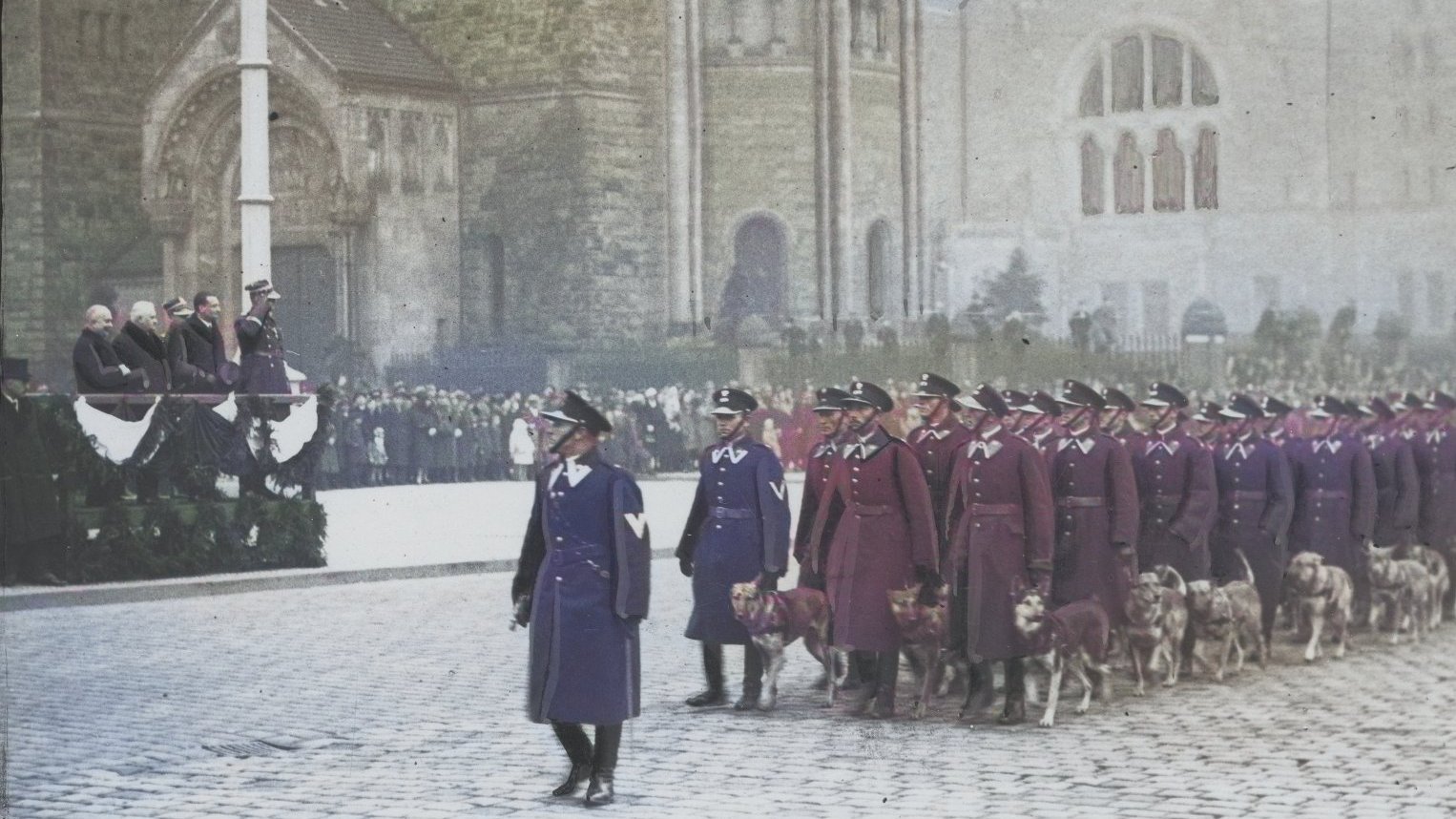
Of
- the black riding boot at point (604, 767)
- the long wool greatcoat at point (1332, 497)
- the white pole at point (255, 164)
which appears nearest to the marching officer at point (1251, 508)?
the long wool greatcoat at point (1332, 497)

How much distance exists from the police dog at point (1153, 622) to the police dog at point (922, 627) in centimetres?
105

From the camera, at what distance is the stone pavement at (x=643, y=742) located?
8289mm

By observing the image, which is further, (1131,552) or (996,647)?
(1131,552)

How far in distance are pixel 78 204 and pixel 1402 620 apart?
11.1 meters

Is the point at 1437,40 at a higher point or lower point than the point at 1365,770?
higher

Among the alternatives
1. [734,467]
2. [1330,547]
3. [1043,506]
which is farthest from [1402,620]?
[734,467]

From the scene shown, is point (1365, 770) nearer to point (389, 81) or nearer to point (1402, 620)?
point (1402, 620)

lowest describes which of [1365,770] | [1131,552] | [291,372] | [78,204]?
[1365,770]

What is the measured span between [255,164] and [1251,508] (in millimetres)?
A: 7355

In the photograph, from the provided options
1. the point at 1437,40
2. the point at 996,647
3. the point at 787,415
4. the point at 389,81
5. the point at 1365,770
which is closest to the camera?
the point at 1365,770

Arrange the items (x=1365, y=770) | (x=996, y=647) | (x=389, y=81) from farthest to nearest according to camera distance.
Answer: (x=389, y=81)
(x=996, y=647)
(x=1365, y=770)

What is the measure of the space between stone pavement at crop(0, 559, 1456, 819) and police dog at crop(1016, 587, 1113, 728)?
14 centimetres

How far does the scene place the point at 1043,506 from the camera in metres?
10.3

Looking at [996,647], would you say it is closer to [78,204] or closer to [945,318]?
[945,318]
